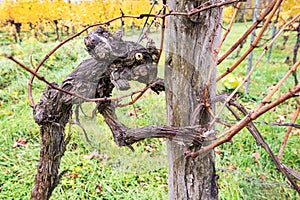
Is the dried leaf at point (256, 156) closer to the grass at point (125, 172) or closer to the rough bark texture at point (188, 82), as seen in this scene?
the grass at point (125, 172)

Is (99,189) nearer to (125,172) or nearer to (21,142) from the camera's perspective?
(125,172)

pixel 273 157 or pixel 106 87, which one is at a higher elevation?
pixel 106 87

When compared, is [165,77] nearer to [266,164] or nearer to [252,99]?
[266,164]

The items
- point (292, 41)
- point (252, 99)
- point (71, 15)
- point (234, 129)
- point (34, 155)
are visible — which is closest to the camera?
point (234, 129)

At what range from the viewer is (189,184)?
28.1 inches

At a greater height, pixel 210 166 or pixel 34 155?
pixel 210 166

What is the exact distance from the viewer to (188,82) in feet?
2.10

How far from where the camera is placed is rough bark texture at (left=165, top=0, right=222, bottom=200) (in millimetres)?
602

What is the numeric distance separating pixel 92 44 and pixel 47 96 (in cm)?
21

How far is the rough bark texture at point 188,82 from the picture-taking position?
602 millimetres

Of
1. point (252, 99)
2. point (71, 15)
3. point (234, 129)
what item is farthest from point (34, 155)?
point (71, 15)

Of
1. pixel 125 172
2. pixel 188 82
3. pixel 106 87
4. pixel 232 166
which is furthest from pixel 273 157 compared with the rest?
pixel 232 166

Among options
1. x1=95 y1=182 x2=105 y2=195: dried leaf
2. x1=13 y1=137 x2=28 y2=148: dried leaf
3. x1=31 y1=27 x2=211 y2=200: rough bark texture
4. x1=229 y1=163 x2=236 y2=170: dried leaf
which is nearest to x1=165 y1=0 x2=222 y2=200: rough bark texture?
x1=31 y1=27 x2=211 y2=200: rough bark texture

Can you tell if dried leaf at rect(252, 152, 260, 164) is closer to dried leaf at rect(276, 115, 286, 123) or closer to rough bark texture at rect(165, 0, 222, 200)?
dried leaf at rect(276, 115, 286, 123)
